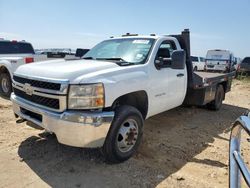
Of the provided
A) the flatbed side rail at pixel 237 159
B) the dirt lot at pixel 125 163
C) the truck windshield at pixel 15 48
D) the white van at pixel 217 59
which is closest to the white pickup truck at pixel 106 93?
the dirt lot at pixel 125 163

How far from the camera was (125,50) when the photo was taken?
5184mm

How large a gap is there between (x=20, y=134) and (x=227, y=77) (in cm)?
608

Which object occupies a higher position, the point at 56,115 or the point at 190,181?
the point at 56,115

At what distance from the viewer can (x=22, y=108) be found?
4.43 metres

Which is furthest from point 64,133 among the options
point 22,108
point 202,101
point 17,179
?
point 202,101

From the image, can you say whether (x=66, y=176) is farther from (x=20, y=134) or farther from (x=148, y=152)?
(x=20, y=134)

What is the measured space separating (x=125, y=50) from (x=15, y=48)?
7.01 metres

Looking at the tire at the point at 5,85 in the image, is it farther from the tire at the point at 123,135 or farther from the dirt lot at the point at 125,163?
the tire at the point at 123,135

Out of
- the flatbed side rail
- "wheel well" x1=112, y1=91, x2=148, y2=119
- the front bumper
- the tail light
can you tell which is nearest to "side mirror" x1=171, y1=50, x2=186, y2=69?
"wheel well" x1=112, y1=91, x2=148, y2=119

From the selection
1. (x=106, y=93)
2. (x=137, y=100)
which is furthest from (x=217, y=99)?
(x=106, y=93)

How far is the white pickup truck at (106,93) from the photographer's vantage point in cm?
371

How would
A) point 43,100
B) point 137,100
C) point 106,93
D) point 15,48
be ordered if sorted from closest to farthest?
point 106,93 → point 43,100 → point 137,100 → point 15,48

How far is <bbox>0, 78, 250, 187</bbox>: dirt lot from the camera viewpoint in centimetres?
374

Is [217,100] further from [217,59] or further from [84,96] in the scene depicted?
[217,59]
